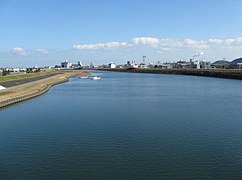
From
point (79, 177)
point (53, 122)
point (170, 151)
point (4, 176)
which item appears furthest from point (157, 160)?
point (53, 122)

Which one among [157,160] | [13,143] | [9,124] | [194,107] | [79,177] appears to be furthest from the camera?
[194,107]

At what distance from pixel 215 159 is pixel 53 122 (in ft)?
44.6

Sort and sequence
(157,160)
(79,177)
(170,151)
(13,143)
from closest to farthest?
(79,177)
(157,160)
(170,151)
(13,143)

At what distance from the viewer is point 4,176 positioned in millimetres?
12812

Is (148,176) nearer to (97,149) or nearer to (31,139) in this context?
(97,149)

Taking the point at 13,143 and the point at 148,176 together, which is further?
the point at 13,143

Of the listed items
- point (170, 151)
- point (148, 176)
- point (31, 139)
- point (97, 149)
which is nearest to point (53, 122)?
point (31, 139)

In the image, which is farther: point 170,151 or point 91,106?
point 91,106

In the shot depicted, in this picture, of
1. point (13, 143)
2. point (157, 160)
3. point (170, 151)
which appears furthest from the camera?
point (13, 143)

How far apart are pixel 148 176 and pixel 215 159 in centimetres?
381

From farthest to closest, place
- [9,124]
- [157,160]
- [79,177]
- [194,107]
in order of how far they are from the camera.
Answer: [194,107], [9,124], [157,160], [79,177]

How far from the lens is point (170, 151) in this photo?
52.1 ft

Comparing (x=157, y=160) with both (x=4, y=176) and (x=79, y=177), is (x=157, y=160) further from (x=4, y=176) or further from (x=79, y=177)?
(x=4, y=176)

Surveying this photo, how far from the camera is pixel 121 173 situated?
42.6 feet
